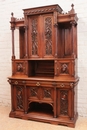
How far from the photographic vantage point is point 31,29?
113 inches

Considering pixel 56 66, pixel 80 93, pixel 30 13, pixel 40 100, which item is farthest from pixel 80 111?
pixel 30 13

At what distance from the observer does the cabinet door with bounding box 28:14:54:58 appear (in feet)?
9.02

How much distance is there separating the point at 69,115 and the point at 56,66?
905mm

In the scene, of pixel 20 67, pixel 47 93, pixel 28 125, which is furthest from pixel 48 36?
pixel 28 125

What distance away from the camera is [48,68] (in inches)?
123

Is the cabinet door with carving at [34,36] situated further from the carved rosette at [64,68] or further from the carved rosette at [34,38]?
the carved rosette at [64,68]

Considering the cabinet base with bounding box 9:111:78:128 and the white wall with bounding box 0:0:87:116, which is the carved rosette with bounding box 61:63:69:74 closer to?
the white wall with bounding box 0:0:87:116

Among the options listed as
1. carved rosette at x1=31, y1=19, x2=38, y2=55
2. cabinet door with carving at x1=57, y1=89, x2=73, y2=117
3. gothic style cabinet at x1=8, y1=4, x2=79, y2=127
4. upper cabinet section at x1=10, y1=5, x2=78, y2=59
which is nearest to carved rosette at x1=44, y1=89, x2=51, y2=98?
gothic style cabinet at x1=8, y1=4, x2=79, y2=127

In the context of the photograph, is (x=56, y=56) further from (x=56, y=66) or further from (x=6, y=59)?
(x=6, y=59)

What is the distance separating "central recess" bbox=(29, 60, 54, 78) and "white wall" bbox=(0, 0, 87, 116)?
597 millimetres

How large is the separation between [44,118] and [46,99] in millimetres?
362

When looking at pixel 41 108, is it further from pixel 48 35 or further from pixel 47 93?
pixel 48 35

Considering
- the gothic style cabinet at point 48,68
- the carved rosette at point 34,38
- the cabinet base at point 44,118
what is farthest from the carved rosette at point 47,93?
the carved rosette at point 34,38

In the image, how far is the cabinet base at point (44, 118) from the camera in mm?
2588
